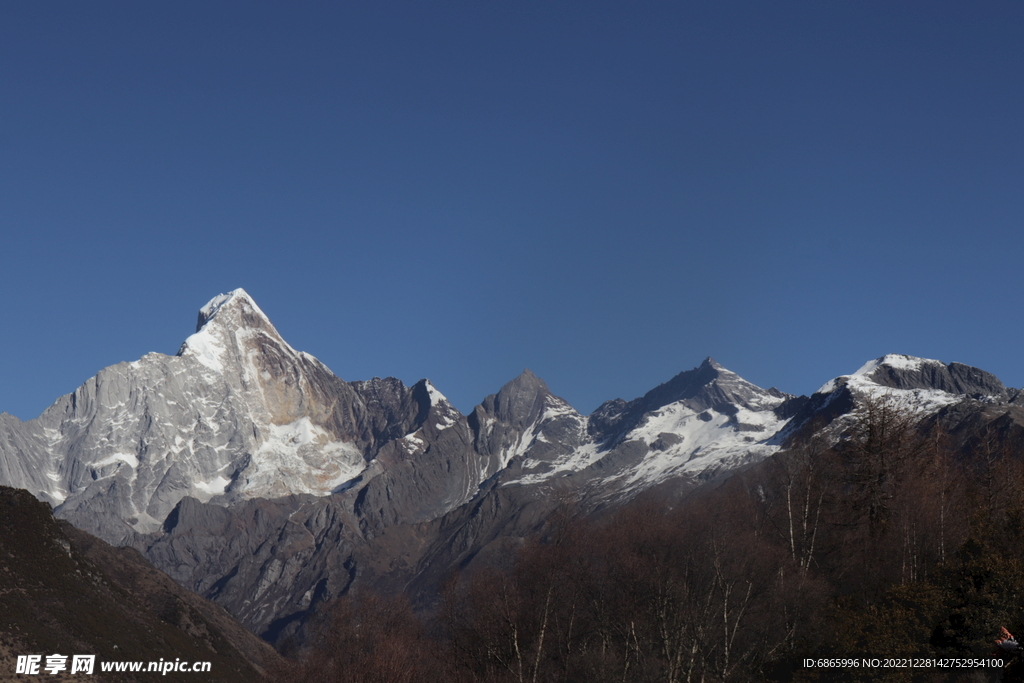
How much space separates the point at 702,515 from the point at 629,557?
2022 centimetres

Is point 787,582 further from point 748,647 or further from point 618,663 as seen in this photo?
point 618,663

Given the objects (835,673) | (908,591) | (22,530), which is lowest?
(835,673)

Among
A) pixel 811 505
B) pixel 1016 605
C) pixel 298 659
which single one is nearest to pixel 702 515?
pixel 811 505

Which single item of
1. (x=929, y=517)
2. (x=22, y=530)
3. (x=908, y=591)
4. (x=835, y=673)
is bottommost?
(x=835, y=673)

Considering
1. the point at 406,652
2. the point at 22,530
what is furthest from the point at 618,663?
the point at 22,530

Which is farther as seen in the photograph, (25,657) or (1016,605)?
(25,657)

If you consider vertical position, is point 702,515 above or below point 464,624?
above

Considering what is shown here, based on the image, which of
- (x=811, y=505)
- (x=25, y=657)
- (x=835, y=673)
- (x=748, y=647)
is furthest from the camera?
(x=25, y=657)

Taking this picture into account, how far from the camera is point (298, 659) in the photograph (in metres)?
102

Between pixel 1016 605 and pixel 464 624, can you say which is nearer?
pixel 1016 605

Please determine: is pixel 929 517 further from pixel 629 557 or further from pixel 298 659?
pixel 298 659

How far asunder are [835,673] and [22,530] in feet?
453

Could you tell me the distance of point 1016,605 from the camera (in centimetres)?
4288

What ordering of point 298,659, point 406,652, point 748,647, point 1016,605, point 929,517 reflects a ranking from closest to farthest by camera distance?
point 1016,605 < point 748,647 < point 929,517 < point 406,652 < point 298,659
